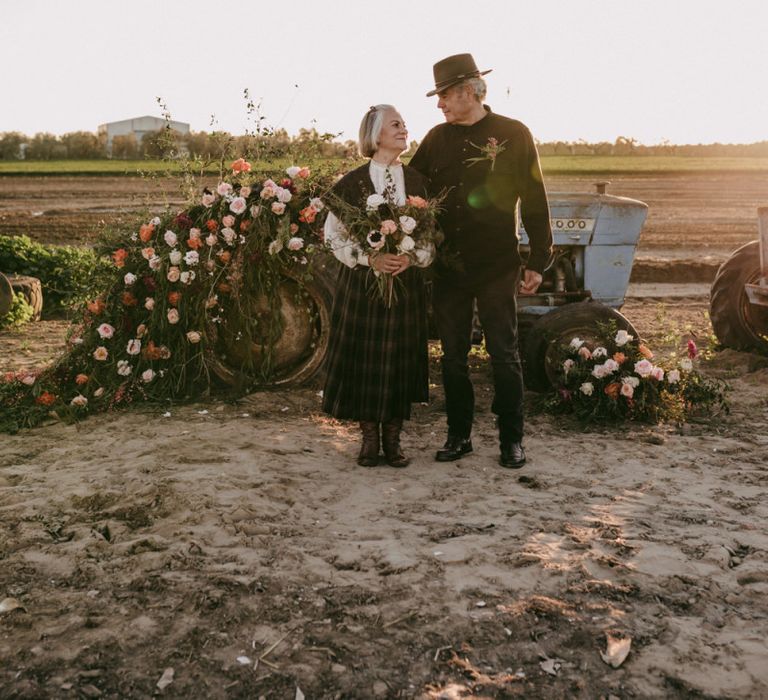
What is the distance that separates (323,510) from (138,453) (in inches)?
49.4

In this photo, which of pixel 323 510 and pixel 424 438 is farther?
pixel 424 438

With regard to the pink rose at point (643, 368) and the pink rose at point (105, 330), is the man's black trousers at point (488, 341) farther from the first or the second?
the pink rose at point (105, 330)

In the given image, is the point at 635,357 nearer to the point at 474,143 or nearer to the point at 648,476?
the point at 648,476

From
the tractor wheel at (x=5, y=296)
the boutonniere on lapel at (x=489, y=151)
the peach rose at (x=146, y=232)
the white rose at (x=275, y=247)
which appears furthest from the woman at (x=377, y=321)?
the tractor wheel at (x=5, y=296)

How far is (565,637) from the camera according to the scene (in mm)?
2932

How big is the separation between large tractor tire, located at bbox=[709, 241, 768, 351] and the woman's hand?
415 cm

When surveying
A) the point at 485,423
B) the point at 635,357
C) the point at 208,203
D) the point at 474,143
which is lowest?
the point at 485,423

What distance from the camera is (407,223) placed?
4.32 m

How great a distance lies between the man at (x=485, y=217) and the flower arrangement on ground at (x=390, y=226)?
22cm

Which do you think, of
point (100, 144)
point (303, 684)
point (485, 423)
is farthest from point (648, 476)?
point (100, 144)

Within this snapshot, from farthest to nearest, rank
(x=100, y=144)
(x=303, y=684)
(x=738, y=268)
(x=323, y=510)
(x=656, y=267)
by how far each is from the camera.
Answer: (x=100, y=144) < (x=656, y=267) < (x=738, y=268) < (x=323, y=510) < (x=303, y=684)

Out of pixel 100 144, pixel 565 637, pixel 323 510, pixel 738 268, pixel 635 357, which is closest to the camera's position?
pixel 565 637

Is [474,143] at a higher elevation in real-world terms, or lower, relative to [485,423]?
higher

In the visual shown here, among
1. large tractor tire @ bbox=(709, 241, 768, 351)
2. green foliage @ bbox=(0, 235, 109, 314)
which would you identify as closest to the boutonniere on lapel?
large tractor tire @ bbox=(709, 241, 768, 351)
